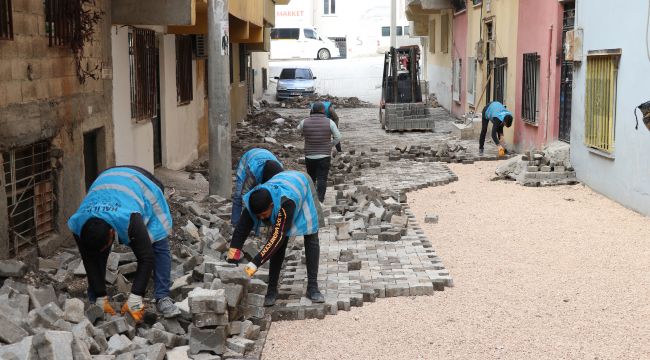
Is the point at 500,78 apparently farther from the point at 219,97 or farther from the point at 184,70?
the point at 219,97

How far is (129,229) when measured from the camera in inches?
228

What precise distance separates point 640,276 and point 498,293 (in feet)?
5.09

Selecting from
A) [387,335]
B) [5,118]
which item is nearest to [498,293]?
[387,335]

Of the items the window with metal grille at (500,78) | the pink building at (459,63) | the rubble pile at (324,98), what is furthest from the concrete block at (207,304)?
the rubble pile at (324,98)

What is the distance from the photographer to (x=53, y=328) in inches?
213

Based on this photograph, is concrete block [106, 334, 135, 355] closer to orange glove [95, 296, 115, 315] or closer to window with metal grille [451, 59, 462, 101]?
orange glove [95, 296, 115, 315]

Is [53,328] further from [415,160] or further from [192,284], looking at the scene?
[415,160]

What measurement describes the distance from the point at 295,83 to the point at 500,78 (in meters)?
18.5

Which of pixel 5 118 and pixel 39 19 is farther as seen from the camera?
pixel 39 19

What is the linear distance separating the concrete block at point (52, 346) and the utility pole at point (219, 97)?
725 centimetres

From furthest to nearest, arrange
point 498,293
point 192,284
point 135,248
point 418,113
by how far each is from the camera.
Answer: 1. point 418,113
2. point 498,293
3. point 192,284
4. point 135,248

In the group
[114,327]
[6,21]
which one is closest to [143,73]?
[6,21]

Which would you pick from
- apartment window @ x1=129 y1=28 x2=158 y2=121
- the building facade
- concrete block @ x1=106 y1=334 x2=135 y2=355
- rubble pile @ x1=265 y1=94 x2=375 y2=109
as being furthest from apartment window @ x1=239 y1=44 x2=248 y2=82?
concrete block @ x1=106 y1=334 x2=135 y2=355

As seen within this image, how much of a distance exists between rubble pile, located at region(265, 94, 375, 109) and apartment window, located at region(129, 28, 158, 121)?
21881 millimetres
